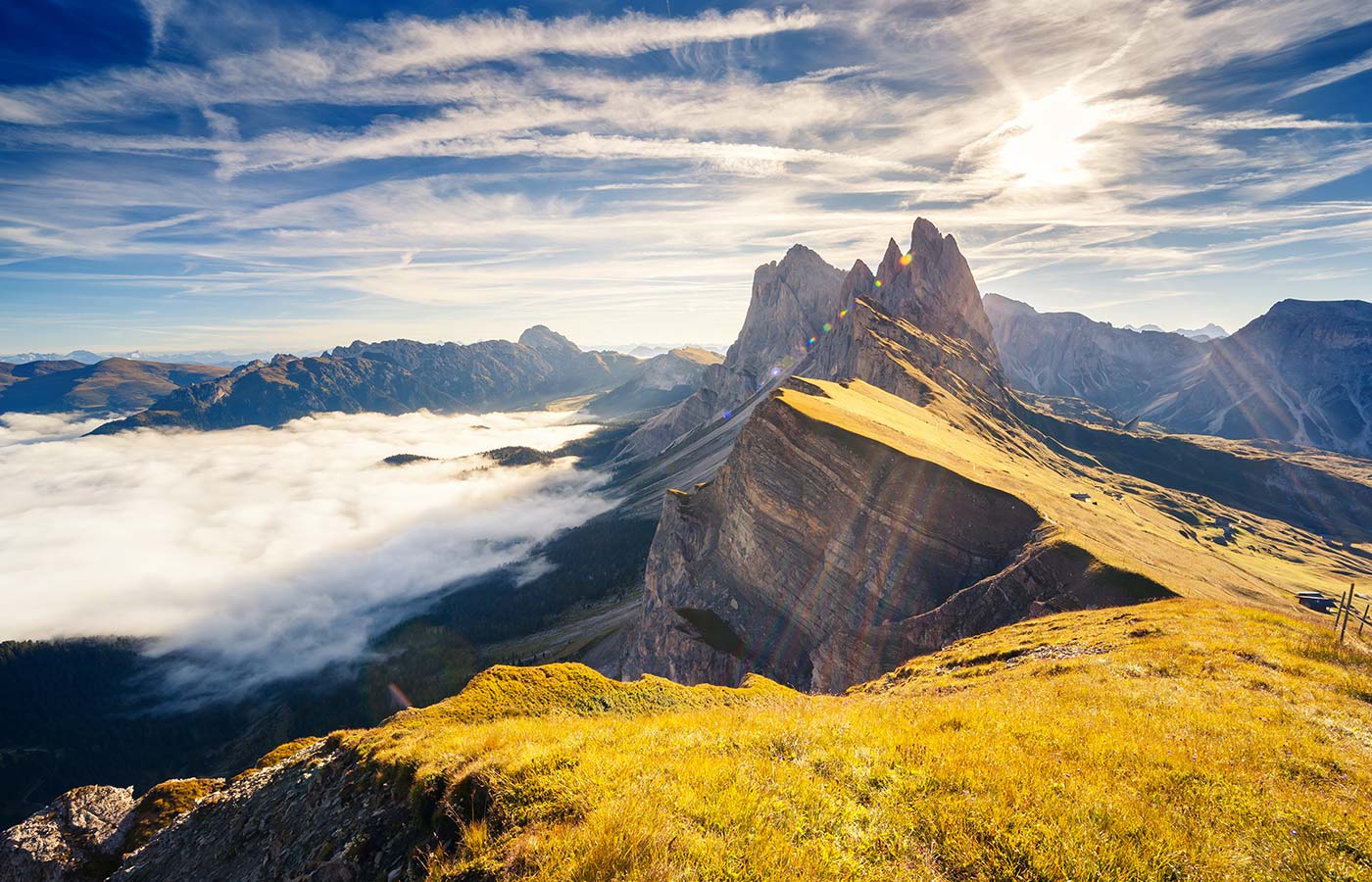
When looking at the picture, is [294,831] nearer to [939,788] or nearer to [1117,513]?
[939,788]

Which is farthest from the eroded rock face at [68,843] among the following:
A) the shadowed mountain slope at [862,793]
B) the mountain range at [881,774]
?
the shadowed mountain slope at [862,793]

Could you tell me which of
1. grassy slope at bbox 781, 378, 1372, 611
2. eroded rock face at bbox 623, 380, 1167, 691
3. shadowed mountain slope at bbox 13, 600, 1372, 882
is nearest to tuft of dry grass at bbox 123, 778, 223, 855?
shadowed mountain slope at bbox 13, 600, 1372, 882

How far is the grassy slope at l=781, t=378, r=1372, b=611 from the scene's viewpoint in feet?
183

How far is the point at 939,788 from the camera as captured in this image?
8.77 meters

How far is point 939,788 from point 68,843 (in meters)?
37.4

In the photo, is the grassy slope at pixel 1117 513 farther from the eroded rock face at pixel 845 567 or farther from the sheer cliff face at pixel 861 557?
the eroded rock face at pixel 845 567

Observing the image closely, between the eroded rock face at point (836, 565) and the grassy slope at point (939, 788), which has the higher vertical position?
the grassy slope at point (939, 788)

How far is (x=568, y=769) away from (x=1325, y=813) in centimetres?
1236

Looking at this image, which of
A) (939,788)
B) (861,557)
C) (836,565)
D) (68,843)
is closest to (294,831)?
(939,788)

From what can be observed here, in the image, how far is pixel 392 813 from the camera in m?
10.6

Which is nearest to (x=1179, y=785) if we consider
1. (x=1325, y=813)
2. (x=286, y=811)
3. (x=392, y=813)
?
(x=1325, y=813)

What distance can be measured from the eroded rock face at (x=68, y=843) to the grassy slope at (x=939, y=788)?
19.6 m

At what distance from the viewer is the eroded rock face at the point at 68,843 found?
21.7 meters

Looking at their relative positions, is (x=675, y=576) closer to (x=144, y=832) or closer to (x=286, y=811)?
(x=144, y=832)
